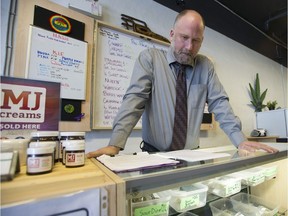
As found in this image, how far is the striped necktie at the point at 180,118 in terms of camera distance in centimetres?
108

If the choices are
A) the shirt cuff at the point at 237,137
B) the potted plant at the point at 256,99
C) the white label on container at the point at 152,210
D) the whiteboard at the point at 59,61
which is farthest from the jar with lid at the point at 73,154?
the potted plant at the point at 256,99

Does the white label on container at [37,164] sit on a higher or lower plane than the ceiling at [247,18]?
lower

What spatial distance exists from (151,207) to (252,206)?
72 centimetres

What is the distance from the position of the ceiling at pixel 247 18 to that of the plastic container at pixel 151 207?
2.10 meters

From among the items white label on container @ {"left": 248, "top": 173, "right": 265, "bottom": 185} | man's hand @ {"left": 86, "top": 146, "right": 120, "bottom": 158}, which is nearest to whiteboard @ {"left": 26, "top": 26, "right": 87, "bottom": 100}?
man's hand @ {"left": 86, "top": 146, "right": 120, "bottom": 158}

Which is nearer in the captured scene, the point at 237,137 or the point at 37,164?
the point at 37,164

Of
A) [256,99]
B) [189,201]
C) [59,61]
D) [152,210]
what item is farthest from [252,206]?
[256,99]

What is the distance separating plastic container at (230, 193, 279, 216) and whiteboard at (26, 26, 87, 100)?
123 cm

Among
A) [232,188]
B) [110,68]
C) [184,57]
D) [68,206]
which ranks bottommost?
[232,188]

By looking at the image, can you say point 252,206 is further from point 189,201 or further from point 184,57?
point 184,57

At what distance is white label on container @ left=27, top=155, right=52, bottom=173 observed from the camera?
0.36m

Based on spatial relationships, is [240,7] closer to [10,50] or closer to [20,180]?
[10,50]

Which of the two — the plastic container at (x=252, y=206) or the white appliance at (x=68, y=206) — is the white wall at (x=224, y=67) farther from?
the white appliance at (x=68, y=206)

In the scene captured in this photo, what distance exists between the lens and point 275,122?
267 cm
